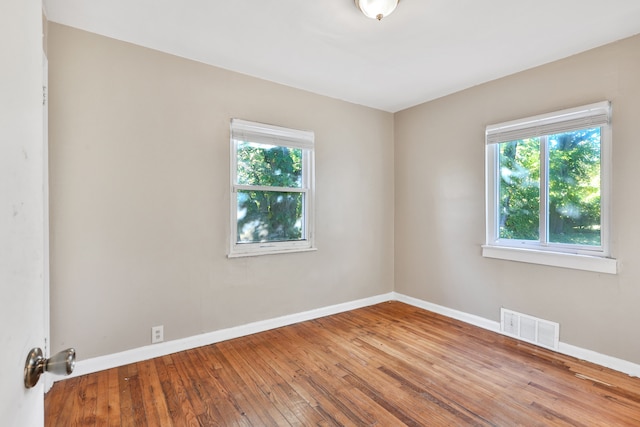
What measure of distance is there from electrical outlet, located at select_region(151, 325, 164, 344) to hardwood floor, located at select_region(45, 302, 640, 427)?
0.16m

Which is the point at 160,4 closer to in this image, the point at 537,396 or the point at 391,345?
the point at 391,345

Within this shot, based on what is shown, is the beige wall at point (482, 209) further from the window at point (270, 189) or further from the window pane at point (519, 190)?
the window at point (270, 189)

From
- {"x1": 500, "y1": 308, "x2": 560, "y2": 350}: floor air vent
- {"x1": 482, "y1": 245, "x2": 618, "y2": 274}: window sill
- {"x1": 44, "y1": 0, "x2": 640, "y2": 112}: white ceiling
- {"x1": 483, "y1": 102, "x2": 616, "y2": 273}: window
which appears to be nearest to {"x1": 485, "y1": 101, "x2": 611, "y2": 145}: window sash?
{"x1": 483, "y1": 102, "x2": 616, "y2": 273}: window

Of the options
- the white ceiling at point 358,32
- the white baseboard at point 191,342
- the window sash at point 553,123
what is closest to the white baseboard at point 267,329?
the white baseboard at point 191,342

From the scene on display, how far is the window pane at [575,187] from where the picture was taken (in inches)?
101

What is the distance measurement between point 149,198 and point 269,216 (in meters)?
1.13

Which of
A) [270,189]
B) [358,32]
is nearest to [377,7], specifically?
[358,32]

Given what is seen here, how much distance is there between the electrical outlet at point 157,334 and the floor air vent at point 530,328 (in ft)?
10.3

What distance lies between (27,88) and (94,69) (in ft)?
7.02

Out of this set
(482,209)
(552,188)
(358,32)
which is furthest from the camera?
(482,209)

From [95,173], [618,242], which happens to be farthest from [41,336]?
[618,242]

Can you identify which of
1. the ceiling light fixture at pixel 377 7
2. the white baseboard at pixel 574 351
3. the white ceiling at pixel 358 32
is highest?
the white ceiling at pixel 358 32

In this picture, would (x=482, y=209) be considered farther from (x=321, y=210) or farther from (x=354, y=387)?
(x=354, y=387)

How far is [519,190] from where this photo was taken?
3.04 meters
